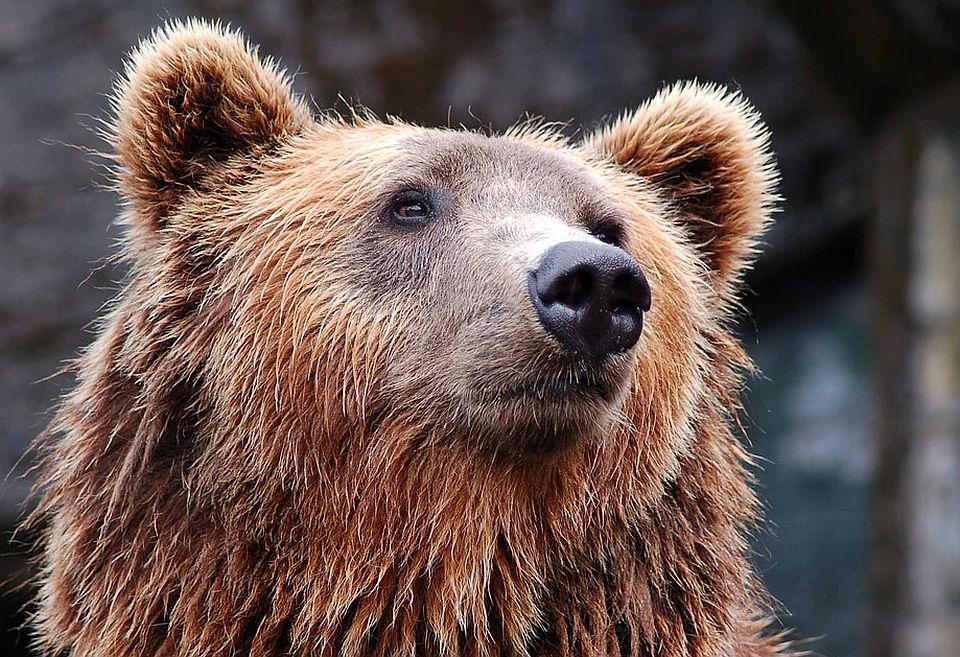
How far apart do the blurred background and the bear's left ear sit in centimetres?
477

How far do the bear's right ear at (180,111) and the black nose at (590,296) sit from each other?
155cm

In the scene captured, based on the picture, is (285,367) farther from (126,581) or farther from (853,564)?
(853,564)

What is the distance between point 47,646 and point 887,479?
25.7 ft

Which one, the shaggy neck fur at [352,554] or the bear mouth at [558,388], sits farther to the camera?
the shaggy neck fur at [352,554]

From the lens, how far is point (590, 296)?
3812mm

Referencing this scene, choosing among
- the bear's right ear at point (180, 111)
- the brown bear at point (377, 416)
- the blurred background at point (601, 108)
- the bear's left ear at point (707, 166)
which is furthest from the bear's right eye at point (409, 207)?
the blurred background at point (601, 108)

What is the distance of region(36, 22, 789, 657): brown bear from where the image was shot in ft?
13.7

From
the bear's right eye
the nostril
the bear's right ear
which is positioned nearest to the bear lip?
the nostril

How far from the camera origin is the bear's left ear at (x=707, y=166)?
5262mm

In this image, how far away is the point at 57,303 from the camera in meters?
10.5

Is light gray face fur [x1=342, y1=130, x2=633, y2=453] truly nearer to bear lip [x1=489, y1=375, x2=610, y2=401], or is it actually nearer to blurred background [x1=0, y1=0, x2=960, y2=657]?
bear lip [x1=489, y1=375, x2=610, y2=401]

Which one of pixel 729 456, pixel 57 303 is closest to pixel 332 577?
pixel 729 456

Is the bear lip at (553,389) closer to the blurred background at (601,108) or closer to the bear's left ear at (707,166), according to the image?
the bear's left ear at (707,166)

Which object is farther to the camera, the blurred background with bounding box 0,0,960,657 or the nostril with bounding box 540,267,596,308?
the blurred background with bounding box 0,0,960,657
